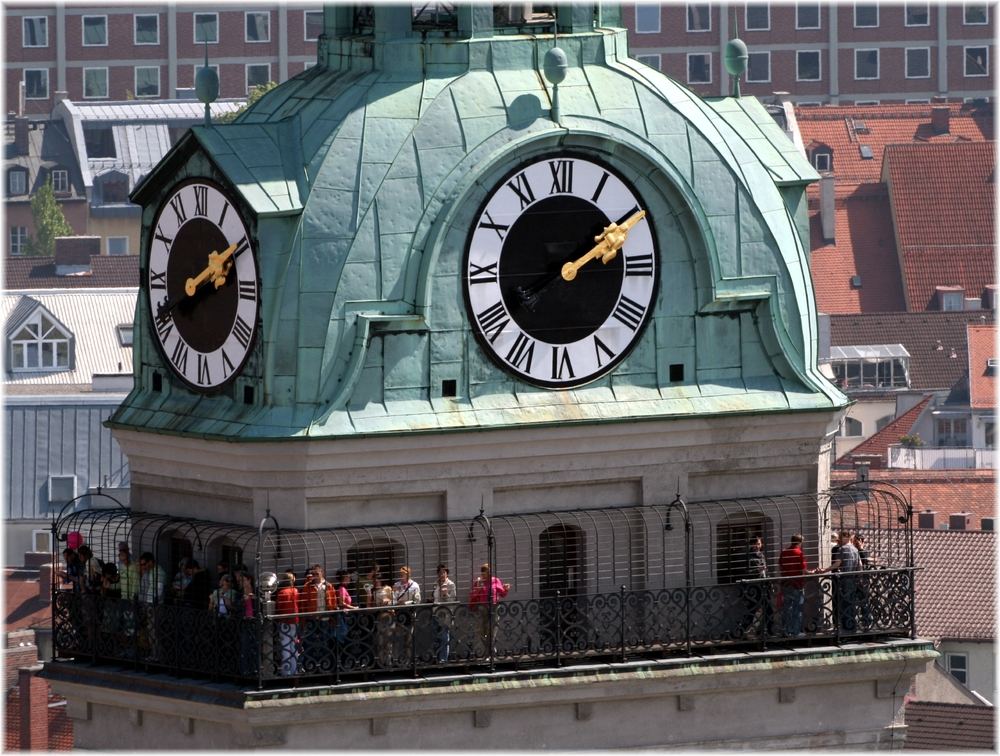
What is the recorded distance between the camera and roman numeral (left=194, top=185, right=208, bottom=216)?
4850cm

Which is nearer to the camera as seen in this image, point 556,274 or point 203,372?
point 556,274

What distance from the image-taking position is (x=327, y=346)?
47.3 metres

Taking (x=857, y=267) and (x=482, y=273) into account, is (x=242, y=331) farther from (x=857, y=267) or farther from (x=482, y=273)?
(x=857, y=267)

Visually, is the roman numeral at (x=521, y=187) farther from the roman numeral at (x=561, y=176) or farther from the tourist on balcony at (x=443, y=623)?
the tourist on balcony at (x=443, y=623)

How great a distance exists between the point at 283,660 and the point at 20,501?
9064 cm

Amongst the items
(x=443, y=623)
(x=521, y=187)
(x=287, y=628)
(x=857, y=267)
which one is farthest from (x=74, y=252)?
(x=287, y=628)

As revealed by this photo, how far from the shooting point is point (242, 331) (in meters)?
47.8

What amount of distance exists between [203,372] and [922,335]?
133 metres

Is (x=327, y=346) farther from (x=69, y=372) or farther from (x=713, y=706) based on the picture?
(x=69, y=372)

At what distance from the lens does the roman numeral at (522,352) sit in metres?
48.2

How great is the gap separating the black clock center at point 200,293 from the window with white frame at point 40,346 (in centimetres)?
9945

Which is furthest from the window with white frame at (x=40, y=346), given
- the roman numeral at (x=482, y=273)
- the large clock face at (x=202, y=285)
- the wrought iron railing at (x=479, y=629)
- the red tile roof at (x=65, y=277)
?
the roman numeral at (x=482, y=273)

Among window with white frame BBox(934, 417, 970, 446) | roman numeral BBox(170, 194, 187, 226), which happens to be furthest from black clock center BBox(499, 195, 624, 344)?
window with white frame BBox(934, 417, 970, 446)

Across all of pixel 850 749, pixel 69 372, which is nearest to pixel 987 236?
pixel 69 372
